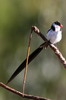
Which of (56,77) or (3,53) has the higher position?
(3,53)

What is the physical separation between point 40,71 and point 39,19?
124cm

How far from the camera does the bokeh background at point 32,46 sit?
356 inches

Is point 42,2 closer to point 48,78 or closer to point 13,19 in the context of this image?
point 13,19

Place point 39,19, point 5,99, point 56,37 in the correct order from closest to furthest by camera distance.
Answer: point 56,37
point 5,99
point 39,19

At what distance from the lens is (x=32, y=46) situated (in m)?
9.38

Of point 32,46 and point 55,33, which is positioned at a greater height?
point 55,33

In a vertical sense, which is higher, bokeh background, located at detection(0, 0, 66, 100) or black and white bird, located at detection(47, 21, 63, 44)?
black and white bird, located at detection(47, 21, 63, 44)

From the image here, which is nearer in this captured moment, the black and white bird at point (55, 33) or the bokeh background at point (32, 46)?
the black and white bird at point (55, 33)

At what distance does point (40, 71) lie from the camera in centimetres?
1011

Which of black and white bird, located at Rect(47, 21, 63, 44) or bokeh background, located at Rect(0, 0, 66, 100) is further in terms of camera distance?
bokeh background, located at Rect(0, 0, 66, 100)

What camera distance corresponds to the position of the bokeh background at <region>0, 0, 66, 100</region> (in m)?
9.05

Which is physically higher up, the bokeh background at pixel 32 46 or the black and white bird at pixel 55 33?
the black and white bird at pixel 55 33

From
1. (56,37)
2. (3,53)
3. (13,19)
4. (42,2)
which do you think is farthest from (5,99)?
(56,37)

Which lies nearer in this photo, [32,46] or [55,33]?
[55,33]
